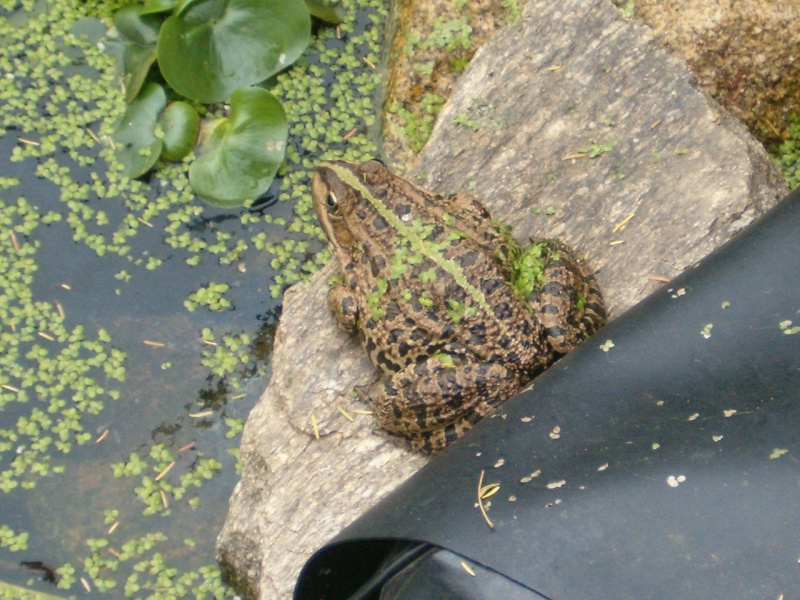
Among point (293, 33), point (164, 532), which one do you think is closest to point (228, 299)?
point (164, 532)

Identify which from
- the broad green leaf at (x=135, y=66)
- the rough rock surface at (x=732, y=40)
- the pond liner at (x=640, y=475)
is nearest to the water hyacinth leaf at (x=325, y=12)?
the broad green leaf at (x=135, y=66)

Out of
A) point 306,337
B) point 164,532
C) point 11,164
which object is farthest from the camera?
point 11,164

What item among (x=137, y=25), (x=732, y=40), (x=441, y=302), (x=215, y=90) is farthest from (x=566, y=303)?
(x=137, y=25)

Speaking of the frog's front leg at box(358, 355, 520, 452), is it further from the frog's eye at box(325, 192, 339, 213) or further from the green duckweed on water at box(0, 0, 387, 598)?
the green duckweed on water at box(0, 0, 387, 598)

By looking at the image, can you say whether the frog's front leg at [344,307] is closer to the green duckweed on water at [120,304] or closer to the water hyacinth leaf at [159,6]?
the green duckweed on water at [120,304]

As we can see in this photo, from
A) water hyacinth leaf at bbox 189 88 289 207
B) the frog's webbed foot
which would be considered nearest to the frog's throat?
the frog's webbed foot

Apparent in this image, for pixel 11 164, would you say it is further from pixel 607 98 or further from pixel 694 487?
pixel 694 487
